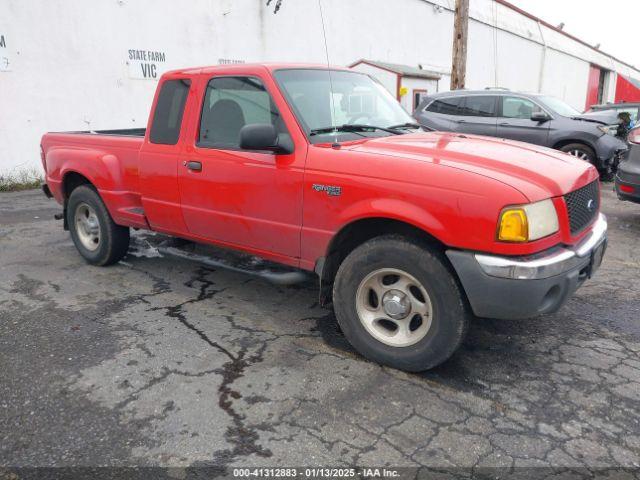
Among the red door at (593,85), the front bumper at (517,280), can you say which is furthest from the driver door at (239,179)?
the red door at (593,85)

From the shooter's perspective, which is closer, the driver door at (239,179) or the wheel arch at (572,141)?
the driver door at (239,179)

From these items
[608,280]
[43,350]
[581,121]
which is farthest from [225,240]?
[581,121]

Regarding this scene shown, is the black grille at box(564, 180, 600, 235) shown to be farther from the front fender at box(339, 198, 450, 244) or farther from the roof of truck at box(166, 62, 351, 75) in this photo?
the roof of truck at box(166, 62, 351, 75)

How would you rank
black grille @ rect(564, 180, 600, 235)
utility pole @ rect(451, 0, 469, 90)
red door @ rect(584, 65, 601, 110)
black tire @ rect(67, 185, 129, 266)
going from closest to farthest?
black grille @ rect(564, 180, 600, 235), black tire @ rect(67, 185, 129, 266), utility pole @ rect(451, 0, 469, 90), red door @ rect(584, 65, 601, 110)

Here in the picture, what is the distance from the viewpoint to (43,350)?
11.7 ft

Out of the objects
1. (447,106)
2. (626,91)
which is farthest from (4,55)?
(626,91)

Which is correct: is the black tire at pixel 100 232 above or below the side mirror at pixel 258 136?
below

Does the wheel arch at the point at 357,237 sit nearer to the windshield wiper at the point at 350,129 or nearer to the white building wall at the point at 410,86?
the windshield wiper at the point at 350,129

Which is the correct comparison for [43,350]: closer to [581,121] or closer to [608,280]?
[608,280]

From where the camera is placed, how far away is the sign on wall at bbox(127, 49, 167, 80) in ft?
36.8

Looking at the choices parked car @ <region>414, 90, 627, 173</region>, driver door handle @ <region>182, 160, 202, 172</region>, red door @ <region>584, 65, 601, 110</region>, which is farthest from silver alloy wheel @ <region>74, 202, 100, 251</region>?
red door @ <region>584, 65, 601, 110</region>

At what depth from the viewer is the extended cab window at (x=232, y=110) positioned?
12.3ft

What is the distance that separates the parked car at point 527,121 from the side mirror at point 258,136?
7.65 metres

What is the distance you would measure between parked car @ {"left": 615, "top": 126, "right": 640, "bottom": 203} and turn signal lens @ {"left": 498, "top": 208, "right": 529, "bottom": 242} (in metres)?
4.22
